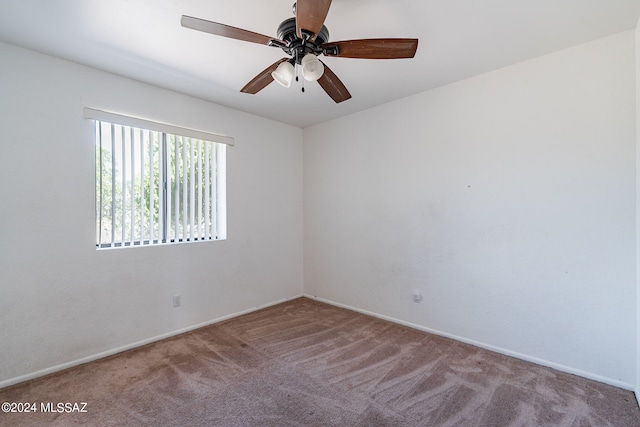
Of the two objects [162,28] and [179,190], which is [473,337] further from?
[162,28]

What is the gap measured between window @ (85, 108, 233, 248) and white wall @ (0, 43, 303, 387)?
99 millimetres

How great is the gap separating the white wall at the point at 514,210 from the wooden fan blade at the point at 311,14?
198cm

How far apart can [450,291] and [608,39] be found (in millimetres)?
2349

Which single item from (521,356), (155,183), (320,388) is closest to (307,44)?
(155,183)

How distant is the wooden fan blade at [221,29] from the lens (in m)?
1.43

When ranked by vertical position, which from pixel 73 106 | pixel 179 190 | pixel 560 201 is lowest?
pixel 560 201

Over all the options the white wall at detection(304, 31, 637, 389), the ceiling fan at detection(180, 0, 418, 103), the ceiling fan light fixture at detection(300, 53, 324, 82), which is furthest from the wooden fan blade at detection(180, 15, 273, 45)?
the white wall at detection(304, 31, 637, 389)

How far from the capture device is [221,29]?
1480 mm

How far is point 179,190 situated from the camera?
302 cm

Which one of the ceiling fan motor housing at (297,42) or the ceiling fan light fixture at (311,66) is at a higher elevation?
the ceiling fan motor housing at (297,42)

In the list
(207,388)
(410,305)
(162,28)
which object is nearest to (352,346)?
(410,305)

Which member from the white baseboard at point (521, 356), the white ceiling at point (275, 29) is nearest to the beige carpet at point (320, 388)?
the white baseboard at point (521, 356)

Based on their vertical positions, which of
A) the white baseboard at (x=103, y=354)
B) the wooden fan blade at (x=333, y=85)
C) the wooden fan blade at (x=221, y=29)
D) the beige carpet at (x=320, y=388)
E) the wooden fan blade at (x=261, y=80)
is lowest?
the beige carpet at (x=320, y=388)

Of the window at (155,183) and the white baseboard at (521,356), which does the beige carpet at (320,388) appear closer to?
the white baseboard at (521,356)
